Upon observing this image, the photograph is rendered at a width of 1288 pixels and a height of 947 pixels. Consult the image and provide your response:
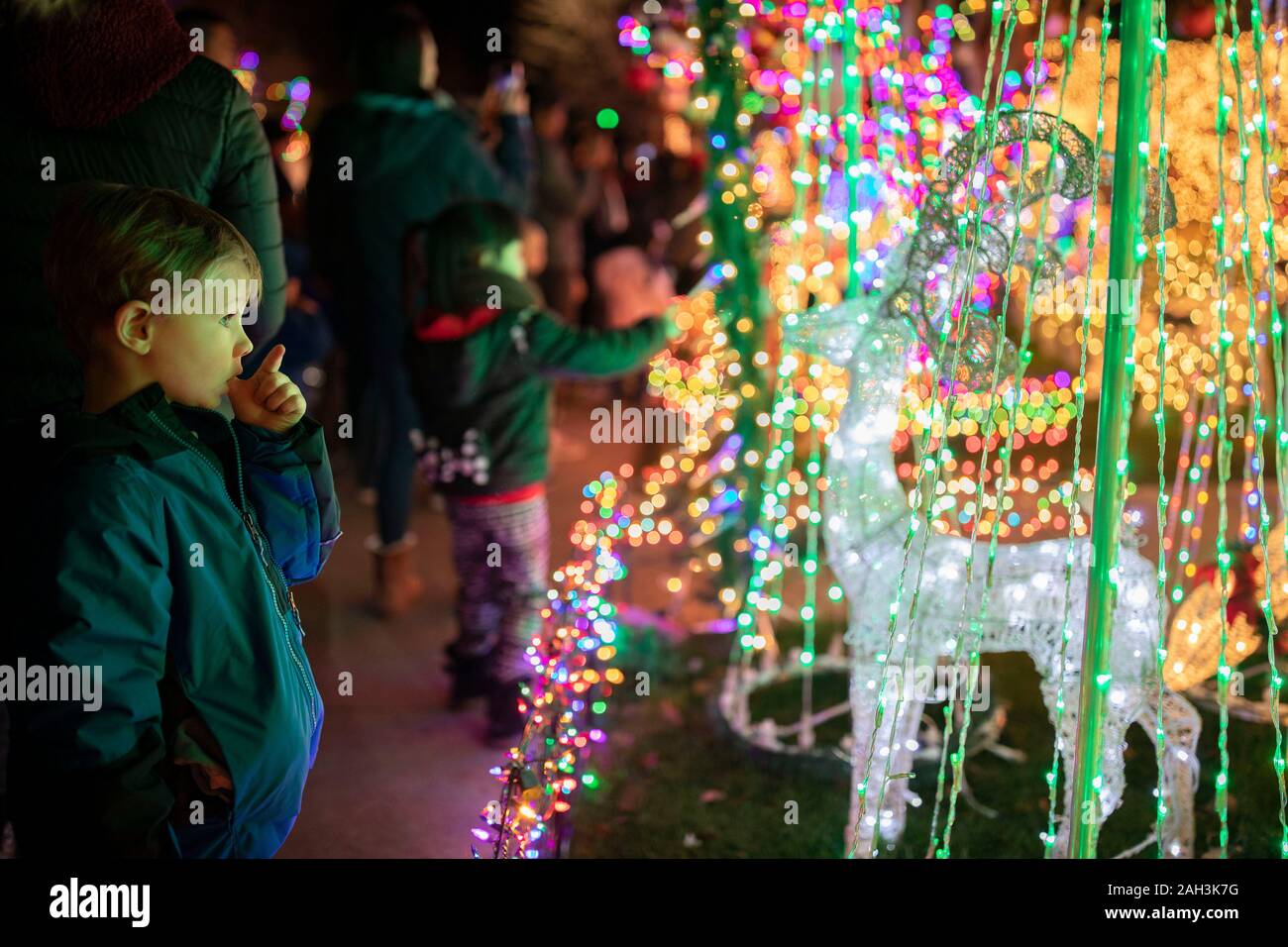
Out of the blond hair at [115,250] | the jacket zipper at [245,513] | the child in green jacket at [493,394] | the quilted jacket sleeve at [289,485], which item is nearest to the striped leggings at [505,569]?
the child in green jacket at [493,394]

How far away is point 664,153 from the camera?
912 centimetres

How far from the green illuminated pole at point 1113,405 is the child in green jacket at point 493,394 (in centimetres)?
172

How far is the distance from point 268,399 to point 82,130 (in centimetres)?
74

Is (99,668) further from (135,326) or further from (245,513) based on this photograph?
(135,326)

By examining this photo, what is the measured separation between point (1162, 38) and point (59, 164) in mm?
1974

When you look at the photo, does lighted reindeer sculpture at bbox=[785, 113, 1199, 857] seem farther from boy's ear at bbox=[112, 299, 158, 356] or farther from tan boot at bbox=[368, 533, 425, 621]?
tan boot at bbox=[368, 533, 425, 621]

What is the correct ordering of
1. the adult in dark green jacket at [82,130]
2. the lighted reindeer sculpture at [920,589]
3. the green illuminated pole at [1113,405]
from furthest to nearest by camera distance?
1. the lighted reindeer sculpture at [920,589]
2. the adult in dark green jacket at [82,130]
3. the green illuminated pole at [1113,405]

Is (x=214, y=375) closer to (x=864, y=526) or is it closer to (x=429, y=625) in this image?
(x=864, y=526)

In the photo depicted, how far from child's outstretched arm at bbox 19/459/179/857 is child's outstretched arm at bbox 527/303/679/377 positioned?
201 cm

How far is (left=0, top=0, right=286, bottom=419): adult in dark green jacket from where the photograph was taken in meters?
2.21

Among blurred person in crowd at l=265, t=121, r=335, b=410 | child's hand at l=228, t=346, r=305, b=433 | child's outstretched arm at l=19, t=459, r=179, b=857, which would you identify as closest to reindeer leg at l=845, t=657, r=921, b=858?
child's hand at l=228, t=346, r=305, b=433

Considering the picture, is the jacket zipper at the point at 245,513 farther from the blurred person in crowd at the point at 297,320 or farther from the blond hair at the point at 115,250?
the blurred person in crowd at the point at 297,320

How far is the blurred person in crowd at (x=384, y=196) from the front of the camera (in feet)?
14.5

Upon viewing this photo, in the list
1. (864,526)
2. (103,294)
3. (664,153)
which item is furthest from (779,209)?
(664,153)
